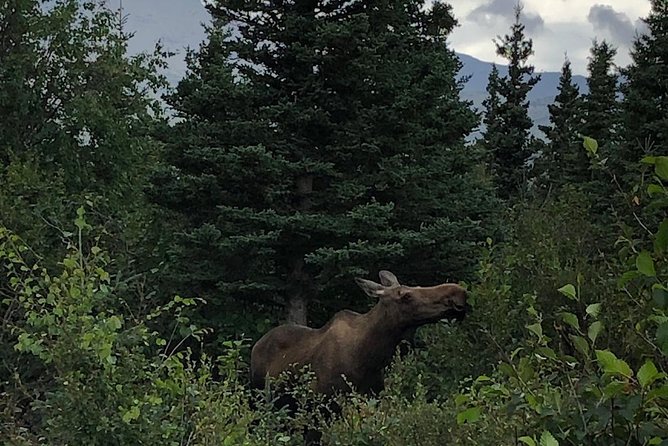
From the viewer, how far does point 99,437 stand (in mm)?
4277

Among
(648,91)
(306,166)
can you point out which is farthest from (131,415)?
(648,91)

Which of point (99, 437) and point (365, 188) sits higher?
point (365, 188)

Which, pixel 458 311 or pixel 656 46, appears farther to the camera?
pixel 656 46

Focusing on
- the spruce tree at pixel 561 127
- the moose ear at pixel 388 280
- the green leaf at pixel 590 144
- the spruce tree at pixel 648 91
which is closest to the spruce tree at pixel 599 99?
the spruce tree at pixel 561 127

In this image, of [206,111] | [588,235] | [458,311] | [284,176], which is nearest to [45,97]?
[206,111]

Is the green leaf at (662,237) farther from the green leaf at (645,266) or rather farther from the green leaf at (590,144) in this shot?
the green leaf at (590,144)

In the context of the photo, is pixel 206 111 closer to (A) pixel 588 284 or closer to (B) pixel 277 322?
(B) pixel 277 322

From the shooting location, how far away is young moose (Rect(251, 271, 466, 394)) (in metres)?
6.97

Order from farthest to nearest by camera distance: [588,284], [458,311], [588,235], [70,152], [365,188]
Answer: [70,152] < [588,235] < [365,188] < [588,284] < [458,311]

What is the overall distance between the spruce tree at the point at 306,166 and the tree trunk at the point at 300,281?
0.02m

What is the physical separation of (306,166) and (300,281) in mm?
1414

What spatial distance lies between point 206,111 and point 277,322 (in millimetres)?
2835

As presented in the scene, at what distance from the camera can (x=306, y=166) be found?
1016cm

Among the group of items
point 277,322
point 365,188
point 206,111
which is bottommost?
point 277,322
